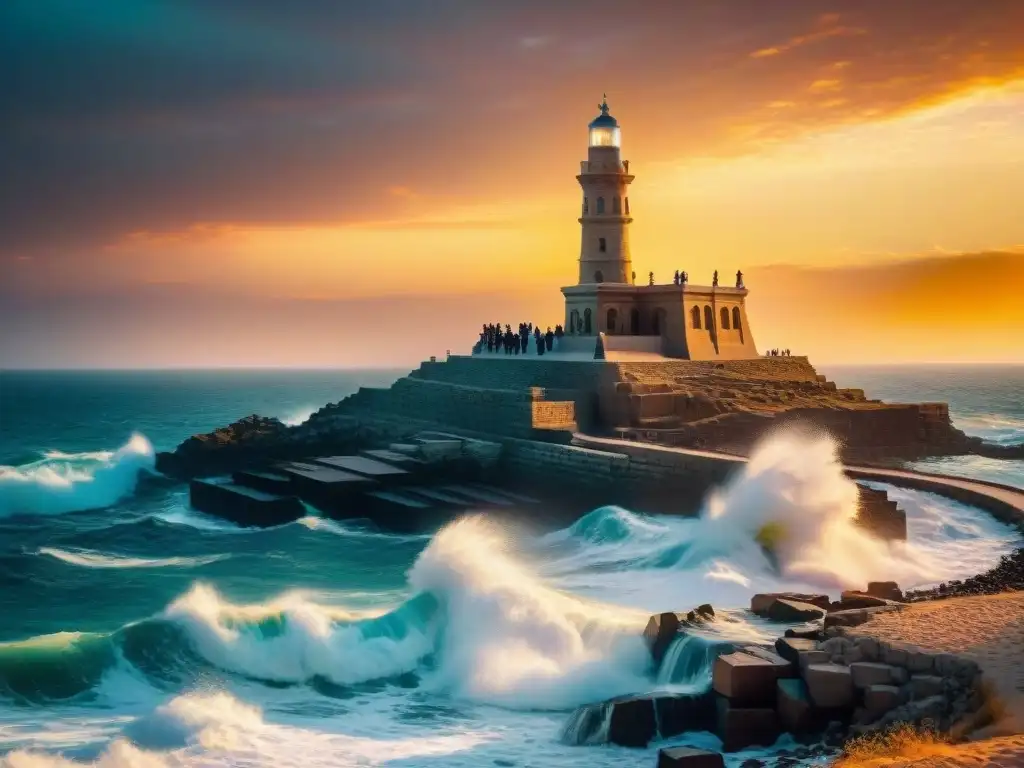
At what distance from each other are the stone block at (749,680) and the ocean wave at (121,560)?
39.3 feet

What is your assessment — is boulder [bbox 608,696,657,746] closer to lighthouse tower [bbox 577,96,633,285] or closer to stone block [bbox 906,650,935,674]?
Answer: stone block [bbox 906,650,935,674]

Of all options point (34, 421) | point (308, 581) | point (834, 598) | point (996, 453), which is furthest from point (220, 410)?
point (834, 598)

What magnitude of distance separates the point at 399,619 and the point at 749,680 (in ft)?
16.2

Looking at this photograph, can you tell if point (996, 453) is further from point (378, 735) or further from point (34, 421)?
point (34, 421)

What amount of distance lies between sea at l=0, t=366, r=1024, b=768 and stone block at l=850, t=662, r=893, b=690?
0.76 m

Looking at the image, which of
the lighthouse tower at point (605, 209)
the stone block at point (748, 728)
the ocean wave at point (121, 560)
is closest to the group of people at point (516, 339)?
the lighthouse tower at point (605, 209)

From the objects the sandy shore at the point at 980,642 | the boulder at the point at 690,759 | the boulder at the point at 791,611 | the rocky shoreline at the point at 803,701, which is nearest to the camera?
the sandy shore at the point at 980,642

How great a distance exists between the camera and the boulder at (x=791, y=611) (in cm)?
1164

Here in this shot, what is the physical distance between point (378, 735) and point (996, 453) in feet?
76.6

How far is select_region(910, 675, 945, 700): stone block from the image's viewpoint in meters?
8.88

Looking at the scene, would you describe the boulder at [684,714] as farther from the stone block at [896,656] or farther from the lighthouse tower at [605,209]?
the lighthouse tower at [605,209]

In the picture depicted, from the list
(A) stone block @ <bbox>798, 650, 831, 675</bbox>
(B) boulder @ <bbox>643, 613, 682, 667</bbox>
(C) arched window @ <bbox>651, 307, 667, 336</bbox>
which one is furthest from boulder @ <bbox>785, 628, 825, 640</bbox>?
(C) arched window @ <bbox>651, 307, 667, 336</bbox>

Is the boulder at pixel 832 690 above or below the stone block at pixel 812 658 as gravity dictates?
below

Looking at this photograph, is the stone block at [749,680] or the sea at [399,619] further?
the sea at [399,619]
